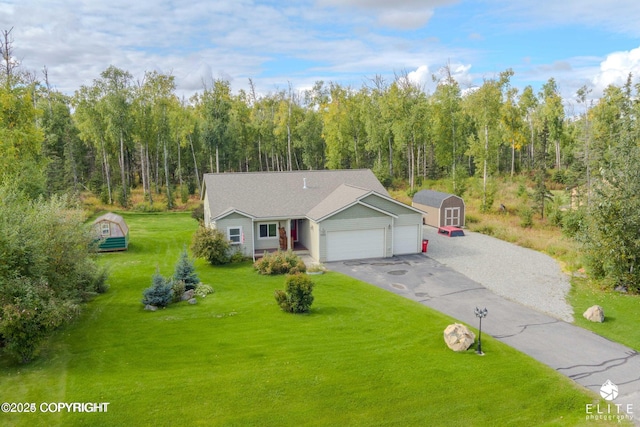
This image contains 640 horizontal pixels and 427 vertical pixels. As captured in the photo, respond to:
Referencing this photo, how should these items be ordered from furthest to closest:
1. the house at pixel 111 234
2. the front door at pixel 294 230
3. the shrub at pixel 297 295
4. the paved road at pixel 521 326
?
the front door at pixel 294 230 → the house at pixel 111 234 → the shrub at pixel 297 295 → the paved road at pixel 521 326

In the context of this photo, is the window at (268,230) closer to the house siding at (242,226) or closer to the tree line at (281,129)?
the house siding at (242,226)

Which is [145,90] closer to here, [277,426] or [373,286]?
[373,286]

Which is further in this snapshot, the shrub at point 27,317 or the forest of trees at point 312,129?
the forest of trees at point 312,129

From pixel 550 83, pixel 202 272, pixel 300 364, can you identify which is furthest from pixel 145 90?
pixel 550 83

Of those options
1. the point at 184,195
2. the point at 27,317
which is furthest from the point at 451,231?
the point at 184,195

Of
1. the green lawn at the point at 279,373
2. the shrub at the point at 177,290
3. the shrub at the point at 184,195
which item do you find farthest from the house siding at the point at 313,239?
the shrub at the point at 184,195
